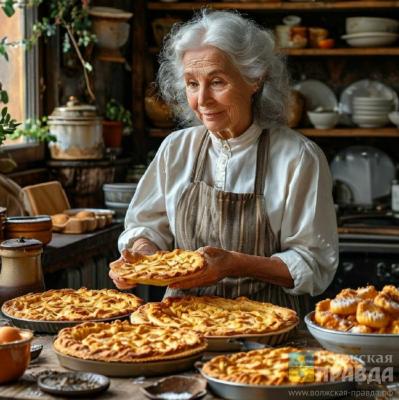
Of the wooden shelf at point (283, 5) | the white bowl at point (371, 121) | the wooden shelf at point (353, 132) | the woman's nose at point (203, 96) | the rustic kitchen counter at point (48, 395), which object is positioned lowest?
the rustic kitchen counter at point (48, 395)

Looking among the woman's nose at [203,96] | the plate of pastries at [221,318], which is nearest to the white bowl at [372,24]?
the woman's nose at [203,96]

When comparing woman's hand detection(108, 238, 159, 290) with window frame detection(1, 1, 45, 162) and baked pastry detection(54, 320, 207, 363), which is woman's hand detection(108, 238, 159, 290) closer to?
baked pastry detection(54, 320, 207, 363)

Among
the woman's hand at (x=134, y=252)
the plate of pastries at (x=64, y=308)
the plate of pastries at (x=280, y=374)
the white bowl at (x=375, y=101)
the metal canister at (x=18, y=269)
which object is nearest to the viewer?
the plate of pastries at (x=280, y=374)

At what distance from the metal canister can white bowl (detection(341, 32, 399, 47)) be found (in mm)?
3223

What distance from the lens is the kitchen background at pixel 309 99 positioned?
197 inches

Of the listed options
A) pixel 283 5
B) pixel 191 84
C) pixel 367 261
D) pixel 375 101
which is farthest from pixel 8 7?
pixel 375 101

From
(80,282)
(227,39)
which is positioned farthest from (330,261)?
(80,282)

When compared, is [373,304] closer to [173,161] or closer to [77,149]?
[173,161]

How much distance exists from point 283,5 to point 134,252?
314cm

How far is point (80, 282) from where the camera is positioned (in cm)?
443

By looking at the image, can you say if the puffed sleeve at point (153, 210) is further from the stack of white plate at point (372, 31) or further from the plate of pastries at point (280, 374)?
the stack of white plate at point (372, 31)

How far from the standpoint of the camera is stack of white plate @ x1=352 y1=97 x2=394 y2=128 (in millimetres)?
5512

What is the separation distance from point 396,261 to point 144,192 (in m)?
2.14

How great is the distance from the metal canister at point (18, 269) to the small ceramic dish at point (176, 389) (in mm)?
937
